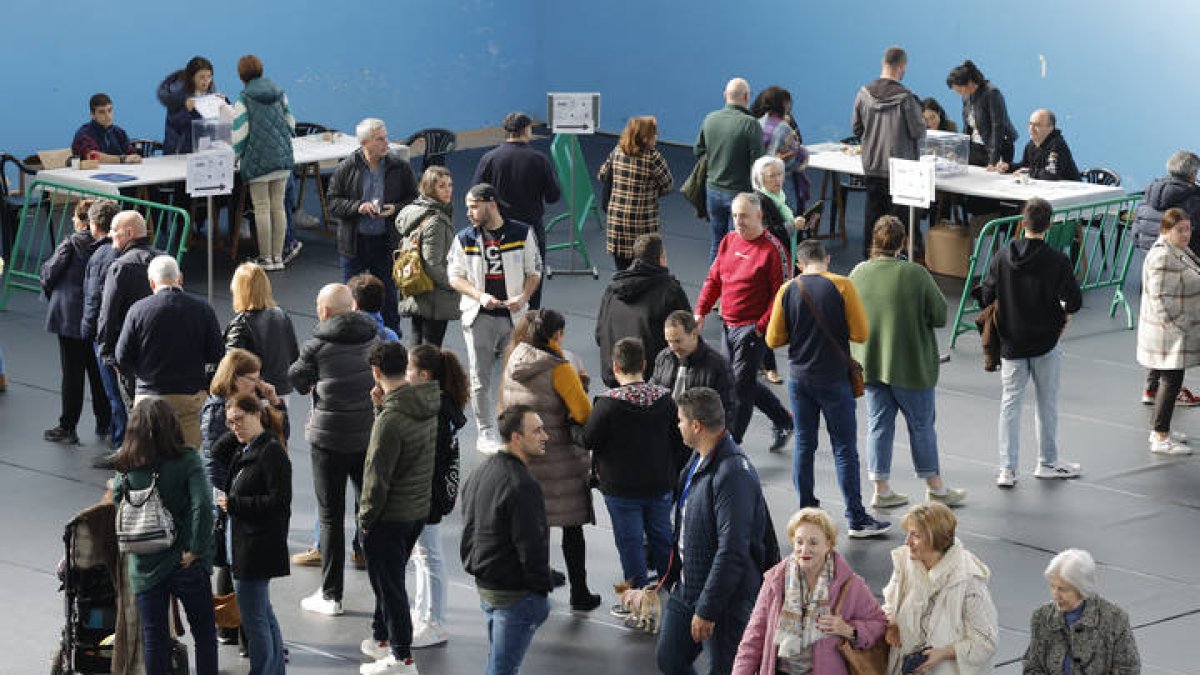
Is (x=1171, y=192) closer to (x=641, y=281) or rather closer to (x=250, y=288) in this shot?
(x=641, y=281)

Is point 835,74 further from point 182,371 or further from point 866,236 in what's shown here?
point 182,371

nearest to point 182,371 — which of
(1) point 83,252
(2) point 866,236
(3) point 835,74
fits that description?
(1) point 83,252

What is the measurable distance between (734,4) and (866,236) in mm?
5804

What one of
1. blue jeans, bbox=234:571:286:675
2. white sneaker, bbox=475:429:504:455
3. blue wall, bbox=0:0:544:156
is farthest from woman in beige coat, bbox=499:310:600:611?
blue wall, bbox=0:0:544:156

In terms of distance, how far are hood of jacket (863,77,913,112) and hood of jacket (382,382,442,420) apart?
8.02m

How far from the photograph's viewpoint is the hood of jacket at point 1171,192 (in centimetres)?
1314

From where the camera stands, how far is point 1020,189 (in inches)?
595

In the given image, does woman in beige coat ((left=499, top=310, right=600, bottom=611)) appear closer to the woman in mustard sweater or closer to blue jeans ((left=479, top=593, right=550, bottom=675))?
blue jeans ((left=479, top=593, right=550, bottom=675))

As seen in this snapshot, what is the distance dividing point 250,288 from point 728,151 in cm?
548

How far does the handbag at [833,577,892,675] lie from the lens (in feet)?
22.0

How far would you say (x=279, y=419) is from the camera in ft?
26.0

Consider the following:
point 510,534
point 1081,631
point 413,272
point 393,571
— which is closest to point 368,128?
point 413,272

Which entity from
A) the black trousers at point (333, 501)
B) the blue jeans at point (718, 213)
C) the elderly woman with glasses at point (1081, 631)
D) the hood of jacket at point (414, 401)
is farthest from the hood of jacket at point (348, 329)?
the blue jeans at point (718, 213)

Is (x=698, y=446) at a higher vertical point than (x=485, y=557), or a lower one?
higher
